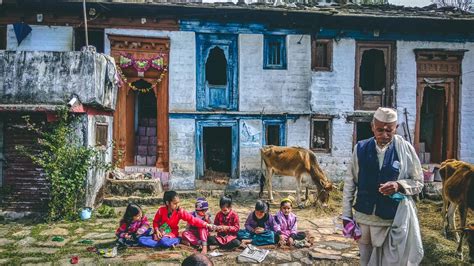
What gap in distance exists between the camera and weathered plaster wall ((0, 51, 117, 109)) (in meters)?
10.2

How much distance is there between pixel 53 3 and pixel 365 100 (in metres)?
11.7

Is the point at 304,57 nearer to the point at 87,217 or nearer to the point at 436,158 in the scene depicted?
the point at 436,158

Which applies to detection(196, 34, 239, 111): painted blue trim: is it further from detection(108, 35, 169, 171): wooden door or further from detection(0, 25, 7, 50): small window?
detection(0, 25, 7, 50): small window

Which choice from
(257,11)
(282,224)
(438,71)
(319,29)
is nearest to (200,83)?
(257,11)

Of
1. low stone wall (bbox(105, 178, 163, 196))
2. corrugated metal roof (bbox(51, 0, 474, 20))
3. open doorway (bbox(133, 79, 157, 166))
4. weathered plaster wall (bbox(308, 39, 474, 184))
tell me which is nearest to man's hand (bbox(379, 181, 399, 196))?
low stone wall (bbox(105, 178, 163, 196))

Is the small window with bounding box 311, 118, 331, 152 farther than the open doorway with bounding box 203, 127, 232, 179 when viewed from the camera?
No

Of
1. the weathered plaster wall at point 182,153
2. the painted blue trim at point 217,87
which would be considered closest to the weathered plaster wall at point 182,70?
the painted blue trim at point 217,87

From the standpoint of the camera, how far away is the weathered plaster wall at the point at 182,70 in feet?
45.5

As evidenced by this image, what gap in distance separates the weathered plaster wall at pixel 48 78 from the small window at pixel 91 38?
337cm

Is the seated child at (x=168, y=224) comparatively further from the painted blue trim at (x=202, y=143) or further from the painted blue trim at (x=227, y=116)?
the painted blue trim at (x=227, y=116)

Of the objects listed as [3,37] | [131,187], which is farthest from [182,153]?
[3,37]

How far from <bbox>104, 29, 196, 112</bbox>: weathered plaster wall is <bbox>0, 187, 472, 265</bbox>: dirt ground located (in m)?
5.21

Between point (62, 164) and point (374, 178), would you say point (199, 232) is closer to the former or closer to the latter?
point (374, 178)

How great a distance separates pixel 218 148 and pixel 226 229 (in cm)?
818
